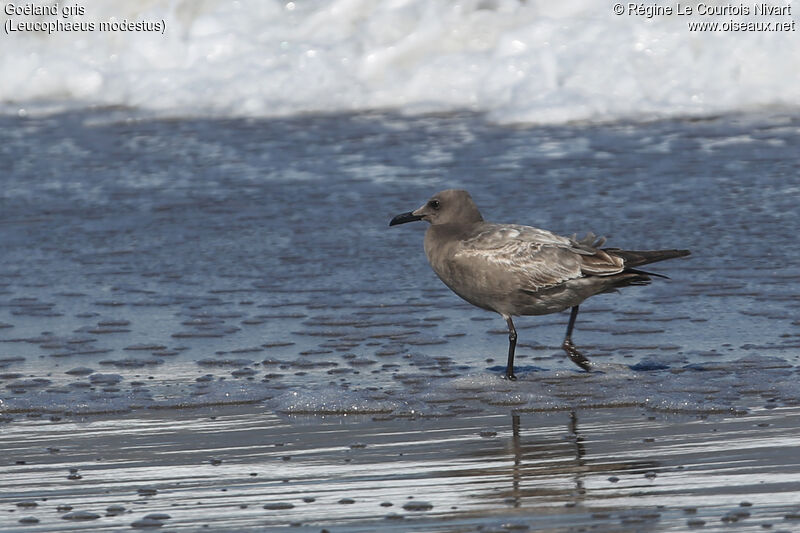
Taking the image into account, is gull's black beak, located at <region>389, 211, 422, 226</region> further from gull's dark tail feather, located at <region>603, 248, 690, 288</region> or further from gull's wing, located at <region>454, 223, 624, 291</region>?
gull's dark tail feather, located at <region>603, 248, 690, 288</region>

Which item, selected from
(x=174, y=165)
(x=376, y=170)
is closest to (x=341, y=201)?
(x=376, y=170)

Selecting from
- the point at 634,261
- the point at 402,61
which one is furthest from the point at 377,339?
the point at 402,61

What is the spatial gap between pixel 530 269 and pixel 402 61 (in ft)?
28.4

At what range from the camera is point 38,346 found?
280 inches

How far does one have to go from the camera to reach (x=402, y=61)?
1484cm

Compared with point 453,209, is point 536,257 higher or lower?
lower

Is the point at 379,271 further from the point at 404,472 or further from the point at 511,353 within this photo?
the point at 404,472

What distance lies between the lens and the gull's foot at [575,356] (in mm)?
6352

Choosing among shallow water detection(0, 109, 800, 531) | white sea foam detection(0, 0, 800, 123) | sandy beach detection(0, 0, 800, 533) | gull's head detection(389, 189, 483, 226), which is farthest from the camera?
white sea foam detection(0, 0, 800, 123)

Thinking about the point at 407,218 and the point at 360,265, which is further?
the point at 360,265

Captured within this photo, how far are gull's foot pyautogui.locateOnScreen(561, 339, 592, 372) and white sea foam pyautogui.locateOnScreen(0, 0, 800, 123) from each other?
6380 millimetres

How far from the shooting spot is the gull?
6500 millimetres

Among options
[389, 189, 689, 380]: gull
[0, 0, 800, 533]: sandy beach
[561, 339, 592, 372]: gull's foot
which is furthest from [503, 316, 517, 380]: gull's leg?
[561, 339, 592, 372]: gull's foot

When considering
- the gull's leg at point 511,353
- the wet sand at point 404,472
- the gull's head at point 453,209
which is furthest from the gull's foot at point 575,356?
the gull's head at point 453,209
